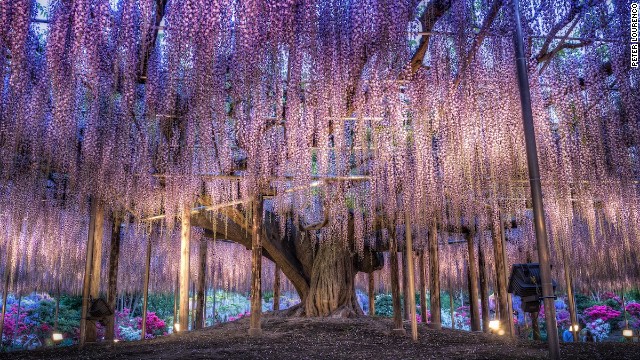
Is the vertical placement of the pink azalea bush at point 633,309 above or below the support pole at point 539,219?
below

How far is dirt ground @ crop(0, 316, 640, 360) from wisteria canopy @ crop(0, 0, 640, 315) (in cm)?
206

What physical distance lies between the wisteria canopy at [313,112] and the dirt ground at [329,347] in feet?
6.77

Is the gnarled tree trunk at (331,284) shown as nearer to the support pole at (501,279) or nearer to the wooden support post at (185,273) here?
the support pole at (501,279)

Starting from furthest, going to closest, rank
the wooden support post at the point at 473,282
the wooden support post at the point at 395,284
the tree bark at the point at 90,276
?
the wooden support post at the point at 473,282 < the wooden support post at the point at 395,284 < the tree bark at the point at 90,276

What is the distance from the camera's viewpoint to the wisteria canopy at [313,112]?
5.66 m

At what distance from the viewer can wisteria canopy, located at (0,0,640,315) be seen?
18.6 feet

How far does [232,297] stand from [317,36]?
22.0 metres

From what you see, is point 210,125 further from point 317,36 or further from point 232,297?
point 232,297

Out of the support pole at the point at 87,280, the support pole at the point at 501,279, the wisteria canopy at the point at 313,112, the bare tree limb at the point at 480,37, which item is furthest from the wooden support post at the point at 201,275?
the bare tree limb at the point at 480,37

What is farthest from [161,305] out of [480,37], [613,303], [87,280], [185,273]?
[480,37]

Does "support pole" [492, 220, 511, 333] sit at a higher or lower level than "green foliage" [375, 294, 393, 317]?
higher

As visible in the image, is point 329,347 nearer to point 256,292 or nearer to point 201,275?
point 256,292

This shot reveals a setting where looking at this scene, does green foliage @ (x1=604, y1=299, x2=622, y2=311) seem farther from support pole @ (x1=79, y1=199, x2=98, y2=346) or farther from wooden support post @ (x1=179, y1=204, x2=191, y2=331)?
support pole @ (x1=79, y1=199, x2=98, y2=346)

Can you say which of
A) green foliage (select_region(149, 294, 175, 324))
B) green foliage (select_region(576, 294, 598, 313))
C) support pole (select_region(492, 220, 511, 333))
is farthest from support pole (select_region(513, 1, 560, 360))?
green foliage (select_region(149, 294, 175, 324))
